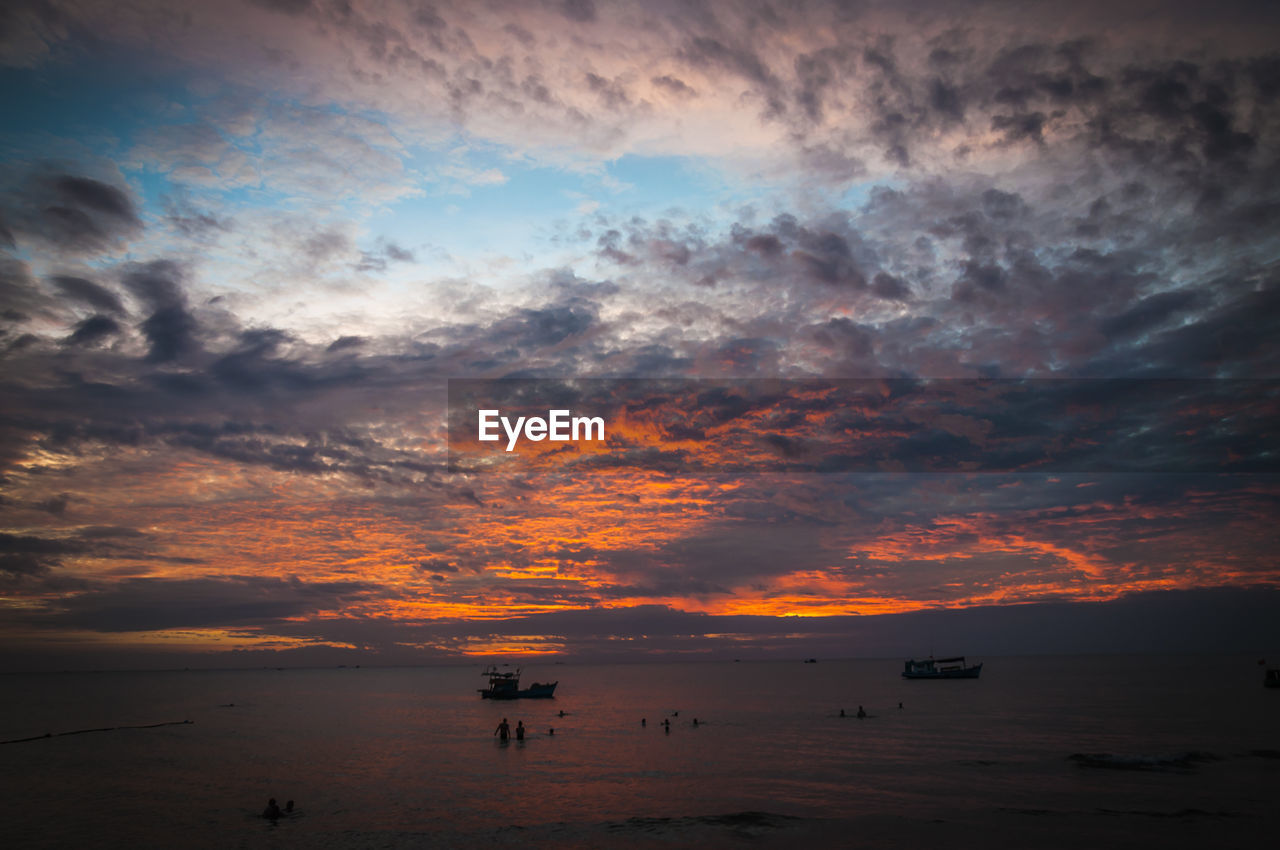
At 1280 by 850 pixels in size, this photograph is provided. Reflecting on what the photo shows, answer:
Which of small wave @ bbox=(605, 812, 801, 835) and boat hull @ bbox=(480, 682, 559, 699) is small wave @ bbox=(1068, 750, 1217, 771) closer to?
small wave @ bbox=(605, 812, 801, 835)

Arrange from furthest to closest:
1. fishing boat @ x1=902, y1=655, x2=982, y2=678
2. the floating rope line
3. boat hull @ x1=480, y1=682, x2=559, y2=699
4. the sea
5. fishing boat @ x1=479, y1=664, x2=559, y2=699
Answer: fishing boat @ x1=902, y1=655, x2=982, y2=678 < boat hull @ x1=480, y1=682, x2=559, y2=699 < fishing boat @ x1=479, y1=664, x2=559, y2=699 < the floating rope line < the sea

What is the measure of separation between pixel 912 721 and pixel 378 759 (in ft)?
214

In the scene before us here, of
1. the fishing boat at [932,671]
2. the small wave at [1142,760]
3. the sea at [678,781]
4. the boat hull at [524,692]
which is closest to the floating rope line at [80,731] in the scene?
the sea at [678,781]

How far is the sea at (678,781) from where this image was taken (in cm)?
4406

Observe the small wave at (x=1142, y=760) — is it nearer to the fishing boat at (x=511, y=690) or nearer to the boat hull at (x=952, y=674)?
the fishing boat at (x=511, y=690)

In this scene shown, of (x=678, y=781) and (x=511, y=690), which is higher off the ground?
(x=678, y=781)

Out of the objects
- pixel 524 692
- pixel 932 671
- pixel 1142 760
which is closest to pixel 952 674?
pixel 932 671

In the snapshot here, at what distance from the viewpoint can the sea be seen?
44062mm

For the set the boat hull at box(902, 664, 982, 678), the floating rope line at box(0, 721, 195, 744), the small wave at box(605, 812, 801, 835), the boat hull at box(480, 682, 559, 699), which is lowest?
the boat hull at box(902, 664, 982, 678)

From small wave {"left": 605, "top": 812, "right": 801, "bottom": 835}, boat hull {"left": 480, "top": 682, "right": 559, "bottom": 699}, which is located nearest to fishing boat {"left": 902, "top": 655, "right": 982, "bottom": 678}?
boat hull {"left": 480, "top": 682, "right": 559, "bottom": 699}

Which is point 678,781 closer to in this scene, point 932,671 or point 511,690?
point 511,690

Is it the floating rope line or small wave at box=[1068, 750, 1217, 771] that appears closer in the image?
small wave at box=[1068, 750, 1217, 771]

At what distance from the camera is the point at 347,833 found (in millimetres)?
45406

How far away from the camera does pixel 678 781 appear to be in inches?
2351
